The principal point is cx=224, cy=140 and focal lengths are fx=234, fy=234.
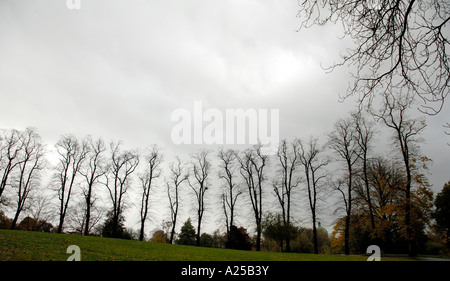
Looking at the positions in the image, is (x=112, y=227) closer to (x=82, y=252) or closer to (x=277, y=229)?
(x=277, y=229)

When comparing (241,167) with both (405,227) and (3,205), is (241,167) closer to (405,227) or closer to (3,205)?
(405,227)

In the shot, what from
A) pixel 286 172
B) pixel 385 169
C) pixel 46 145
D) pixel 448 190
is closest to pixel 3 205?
pixel 46 145

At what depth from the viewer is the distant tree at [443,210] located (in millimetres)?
26344

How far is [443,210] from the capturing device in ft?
88.1

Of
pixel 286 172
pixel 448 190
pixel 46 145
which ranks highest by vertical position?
pixel 46 145

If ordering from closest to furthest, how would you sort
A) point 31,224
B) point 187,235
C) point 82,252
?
point 82,252
point 31,224
point 187,235

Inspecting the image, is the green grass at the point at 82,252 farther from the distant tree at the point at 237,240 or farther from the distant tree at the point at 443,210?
the distant tree at the point at 443,210

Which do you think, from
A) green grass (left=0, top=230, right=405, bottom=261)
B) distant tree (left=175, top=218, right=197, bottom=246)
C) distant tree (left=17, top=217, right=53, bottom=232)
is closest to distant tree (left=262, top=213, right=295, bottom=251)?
Answer: green grass (left=0, top=230, right=405, bottom=261)

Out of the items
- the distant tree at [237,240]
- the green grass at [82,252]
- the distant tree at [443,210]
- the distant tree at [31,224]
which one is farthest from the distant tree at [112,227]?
the distant tree at [443,210]

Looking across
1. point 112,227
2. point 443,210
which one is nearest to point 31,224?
point 112,227

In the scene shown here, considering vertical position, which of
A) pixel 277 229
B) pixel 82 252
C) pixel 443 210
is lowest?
pixel 277 229
